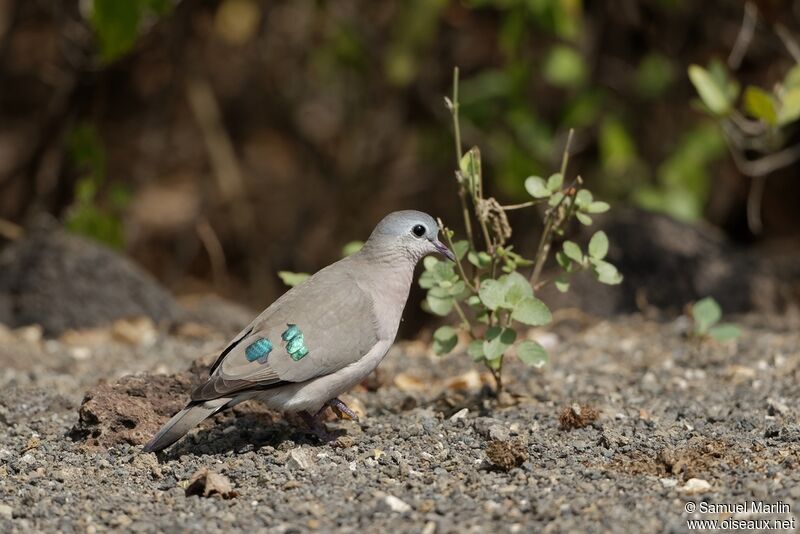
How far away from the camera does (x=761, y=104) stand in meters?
5.41

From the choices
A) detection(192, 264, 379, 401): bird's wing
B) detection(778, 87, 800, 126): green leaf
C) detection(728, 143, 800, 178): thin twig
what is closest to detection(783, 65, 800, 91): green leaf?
detection(778, 87, 800, 126): green leaf

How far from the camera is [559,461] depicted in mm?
4031

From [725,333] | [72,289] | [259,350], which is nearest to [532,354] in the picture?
[259,350]

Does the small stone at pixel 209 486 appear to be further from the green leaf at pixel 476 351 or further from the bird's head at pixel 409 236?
the bird's head at pixel 409 236

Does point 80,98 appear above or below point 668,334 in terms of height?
above

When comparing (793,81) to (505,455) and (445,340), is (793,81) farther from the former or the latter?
(505,455)

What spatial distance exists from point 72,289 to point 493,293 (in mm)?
3316

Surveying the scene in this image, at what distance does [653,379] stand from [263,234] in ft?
19.9

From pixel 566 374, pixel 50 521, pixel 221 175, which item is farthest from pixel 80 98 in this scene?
pixel 50 521

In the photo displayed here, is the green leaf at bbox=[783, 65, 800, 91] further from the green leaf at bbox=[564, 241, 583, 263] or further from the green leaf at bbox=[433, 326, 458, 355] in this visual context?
the green leaf at bbox=[433, 326, 458, 355]

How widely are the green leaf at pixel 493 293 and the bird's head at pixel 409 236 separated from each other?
0.98ft

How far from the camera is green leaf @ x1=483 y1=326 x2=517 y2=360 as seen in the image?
455 centimetres

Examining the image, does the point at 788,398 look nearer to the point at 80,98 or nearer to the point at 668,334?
the point at 668,334

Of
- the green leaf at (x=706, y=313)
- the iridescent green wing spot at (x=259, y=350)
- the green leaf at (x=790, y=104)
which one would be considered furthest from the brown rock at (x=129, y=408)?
the green leaf at (x=790, y=104)
